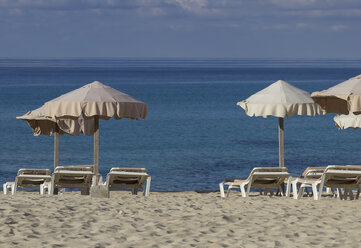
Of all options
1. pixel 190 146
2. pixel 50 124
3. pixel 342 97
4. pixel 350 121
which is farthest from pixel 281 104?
pixel 190 146

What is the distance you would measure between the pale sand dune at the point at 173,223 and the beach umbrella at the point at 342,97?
4.75 feet

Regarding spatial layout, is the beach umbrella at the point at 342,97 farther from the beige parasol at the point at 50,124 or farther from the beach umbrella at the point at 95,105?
the beige parasol at the point at 50,124

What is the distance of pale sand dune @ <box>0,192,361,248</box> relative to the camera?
711cm

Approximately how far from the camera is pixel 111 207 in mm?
9117

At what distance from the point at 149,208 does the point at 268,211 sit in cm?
152

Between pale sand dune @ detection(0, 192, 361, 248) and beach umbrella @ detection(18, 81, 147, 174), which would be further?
beach umbrella @ detection(18, 81, 147, 174)

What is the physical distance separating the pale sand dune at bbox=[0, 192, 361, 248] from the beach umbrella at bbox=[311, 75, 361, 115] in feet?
4.75

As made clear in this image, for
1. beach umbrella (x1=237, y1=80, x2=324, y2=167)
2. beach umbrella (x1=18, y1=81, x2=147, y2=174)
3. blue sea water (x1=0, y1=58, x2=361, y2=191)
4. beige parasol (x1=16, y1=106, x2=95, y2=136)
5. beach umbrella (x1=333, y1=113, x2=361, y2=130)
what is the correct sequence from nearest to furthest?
beach umbrella (x1=18, y1=81, x2=147, y2=174) → beach umbrella (x1=237, y1=80, x2=324, y2=167) → beige parasol (x1=16, y1=106, x2=95, y2=136) → beach umbrella (x1=333, y1=113, x2=361, y2=130) → blue sea water (x1=0, y1=58, x2=361, y2=191)

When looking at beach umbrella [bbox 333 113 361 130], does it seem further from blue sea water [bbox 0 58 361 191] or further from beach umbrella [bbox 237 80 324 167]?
blue sea water [bbox 0 58 361 191]

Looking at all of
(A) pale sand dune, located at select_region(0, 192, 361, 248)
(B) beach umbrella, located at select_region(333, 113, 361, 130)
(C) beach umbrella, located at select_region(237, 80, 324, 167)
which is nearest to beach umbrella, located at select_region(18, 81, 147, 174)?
(A) pale sand dune, located at select_region(0, 192, 361, 248)

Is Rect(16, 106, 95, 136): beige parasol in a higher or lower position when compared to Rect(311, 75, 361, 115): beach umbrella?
lower

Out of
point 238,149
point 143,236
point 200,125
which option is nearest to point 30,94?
point 200,125

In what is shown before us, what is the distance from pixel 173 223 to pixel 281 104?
456cm

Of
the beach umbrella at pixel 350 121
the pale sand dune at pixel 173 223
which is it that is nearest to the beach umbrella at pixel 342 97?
the pale sand dune at pixel 173 223
